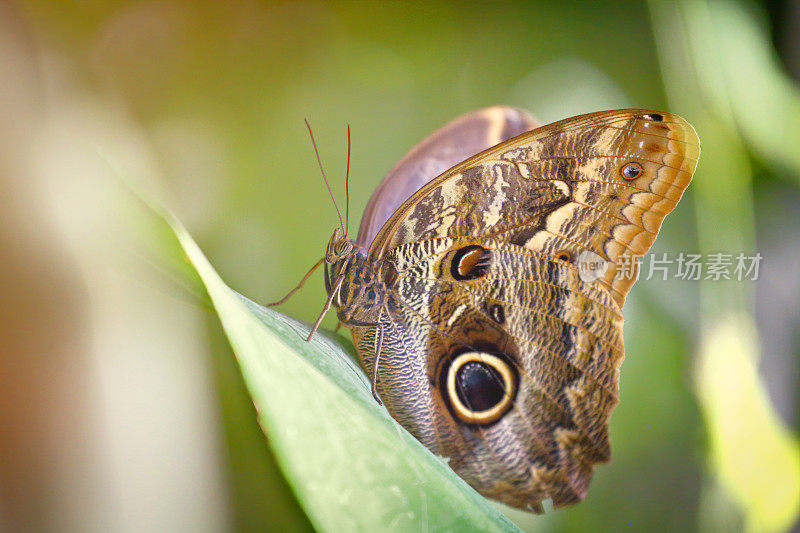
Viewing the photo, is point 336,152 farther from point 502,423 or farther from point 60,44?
point 502,423

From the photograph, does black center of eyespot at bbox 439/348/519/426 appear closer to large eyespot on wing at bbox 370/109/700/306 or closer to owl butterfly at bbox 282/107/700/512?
owl butterfly at bbox 282/107/700/512

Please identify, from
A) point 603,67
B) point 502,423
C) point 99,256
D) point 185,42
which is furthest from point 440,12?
point 99,256

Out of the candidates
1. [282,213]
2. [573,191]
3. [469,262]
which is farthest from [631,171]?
[282,213]

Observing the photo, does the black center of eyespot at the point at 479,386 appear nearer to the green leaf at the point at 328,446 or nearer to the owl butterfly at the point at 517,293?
the owl butterfly at the point at 517,293

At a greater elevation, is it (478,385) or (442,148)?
(442,148)

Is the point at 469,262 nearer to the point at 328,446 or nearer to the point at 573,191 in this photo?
the point at 573,191

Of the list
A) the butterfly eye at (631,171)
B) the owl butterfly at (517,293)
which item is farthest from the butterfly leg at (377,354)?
the butterfly eye at (631,171)

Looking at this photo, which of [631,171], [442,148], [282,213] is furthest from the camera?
[282,213]
